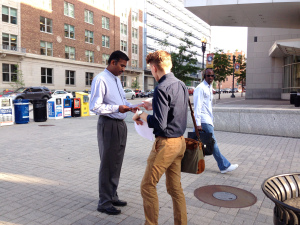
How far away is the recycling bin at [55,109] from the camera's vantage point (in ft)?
49.1

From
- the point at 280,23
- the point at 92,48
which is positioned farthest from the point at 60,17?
the point at 280,23

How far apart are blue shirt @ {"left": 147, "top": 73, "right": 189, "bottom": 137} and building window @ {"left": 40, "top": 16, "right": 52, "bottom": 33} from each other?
132 ft

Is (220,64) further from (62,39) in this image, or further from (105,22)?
(105,22)

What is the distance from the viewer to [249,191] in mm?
4559

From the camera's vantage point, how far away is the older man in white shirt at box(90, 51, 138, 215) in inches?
137

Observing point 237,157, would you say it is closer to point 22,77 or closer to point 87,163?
point 87,163

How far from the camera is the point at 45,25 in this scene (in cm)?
3866

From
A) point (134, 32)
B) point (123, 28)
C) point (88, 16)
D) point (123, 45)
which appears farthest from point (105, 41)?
point (134, 32)

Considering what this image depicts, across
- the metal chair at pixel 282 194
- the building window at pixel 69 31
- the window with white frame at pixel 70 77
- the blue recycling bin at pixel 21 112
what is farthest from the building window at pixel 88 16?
the metal chair at pixel 282 194

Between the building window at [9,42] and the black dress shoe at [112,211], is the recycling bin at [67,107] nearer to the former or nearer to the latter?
the black dress shoe at [112,211]

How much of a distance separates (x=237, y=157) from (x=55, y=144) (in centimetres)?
523

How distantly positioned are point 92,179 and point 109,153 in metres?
1.74

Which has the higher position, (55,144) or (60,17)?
(60,17)

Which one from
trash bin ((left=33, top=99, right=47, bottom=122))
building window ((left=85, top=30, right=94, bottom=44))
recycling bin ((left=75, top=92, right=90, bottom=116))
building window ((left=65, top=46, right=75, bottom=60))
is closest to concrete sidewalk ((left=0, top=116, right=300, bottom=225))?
trash bin ((left=33, top=99, right=47, bottom=122))
